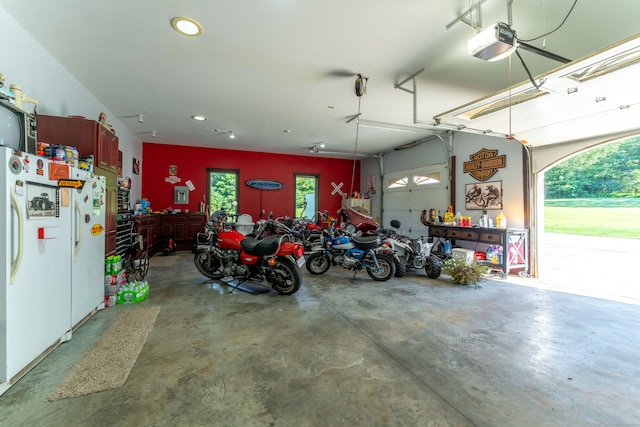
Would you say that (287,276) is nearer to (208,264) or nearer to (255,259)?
(255,259)

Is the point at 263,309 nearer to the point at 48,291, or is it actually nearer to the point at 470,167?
the point at 48,291

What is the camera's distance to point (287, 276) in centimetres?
360

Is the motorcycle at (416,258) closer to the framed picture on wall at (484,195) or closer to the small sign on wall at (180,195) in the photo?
the framed picture on wall at (484,195)

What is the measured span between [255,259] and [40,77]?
123 inches

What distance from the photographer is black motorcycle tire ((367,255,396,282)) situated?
175 inches

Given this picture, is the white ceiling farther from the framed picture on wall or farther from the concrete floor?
the concrete floor

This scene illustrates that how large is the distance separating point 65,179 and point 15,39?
1592mm

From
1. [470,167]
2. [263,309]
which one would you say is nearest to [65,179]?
[263,309]

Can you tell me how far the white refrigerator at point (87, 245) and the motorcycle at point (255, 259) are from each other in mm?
1423

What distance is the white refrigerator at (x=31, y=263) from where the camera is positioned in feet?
5.45

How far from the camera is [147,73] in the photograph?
3.42m

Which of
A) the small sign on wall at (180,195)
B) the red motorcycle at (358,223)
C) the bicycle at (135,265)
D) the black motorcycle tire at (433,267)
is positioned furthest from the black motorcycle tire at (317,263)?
the small sign on wall at (180,195)

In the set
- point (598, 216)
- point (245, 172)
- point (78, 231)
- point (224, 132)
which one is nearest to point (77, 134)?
point (78, 231)

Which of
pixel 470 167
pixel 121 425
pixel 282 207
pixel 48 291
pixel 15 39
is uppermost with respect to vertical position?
pixel 15 39
